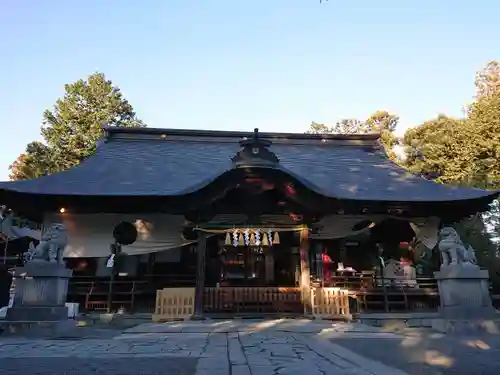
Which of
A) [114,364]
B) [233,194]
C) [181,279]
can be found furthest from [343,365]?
[181,279]

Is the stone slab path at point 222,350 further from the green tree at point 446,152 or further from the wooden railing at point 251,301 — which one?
the green tree at point 446,152

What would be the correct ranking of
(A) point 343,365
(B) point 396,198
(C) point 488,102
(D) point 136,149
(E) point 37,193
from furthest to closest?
(C) point 488,102, (D) point 136,149, (B) point 396,198, (E) point 37,193, (A) point 343,365

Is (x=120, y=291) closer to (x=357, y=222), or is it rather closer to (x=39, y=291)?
(x=39, y=291)

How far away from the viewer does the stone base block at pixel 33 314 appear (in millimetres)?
7238

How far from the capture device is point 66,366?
4.32 meters

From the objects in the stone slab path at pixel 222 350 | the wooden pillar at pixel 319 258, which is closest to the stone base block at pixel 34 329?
the stone slab path at pixel 222 350

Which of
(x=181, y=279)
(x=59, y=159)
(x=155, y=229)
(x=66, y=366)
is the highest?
(x=59, y=159)

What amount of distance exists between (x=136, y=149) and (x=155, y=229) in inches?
246

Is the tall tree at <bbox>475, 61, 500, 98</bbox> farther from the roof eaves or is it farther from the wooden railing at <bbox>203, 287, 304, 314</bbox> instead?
the wooden railing at <bbox>203, 287, 304, 314</bbox>

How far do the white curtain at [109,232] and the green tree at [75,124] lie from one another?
14.3 metres

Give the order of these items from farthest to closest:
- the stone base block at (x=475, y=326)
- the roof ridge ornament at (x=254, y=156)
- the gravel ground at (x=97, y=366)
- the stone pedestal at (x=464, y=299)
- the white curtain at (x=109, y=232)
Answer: the white curtain at (x=109, y=232)
the roof ridge ornament at (x=254, y=156)
the stone pedestal at (x=464, y=299)
the stone base block at (x=475, y=326)
the gravel ground at (x=97, y=366)

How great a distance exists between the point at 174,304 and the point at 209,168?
6.11 m

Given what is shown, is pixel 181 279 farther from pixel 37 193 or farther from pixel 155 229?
pixel 37 193

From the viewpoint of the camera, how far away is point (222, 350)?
5.25 meters
